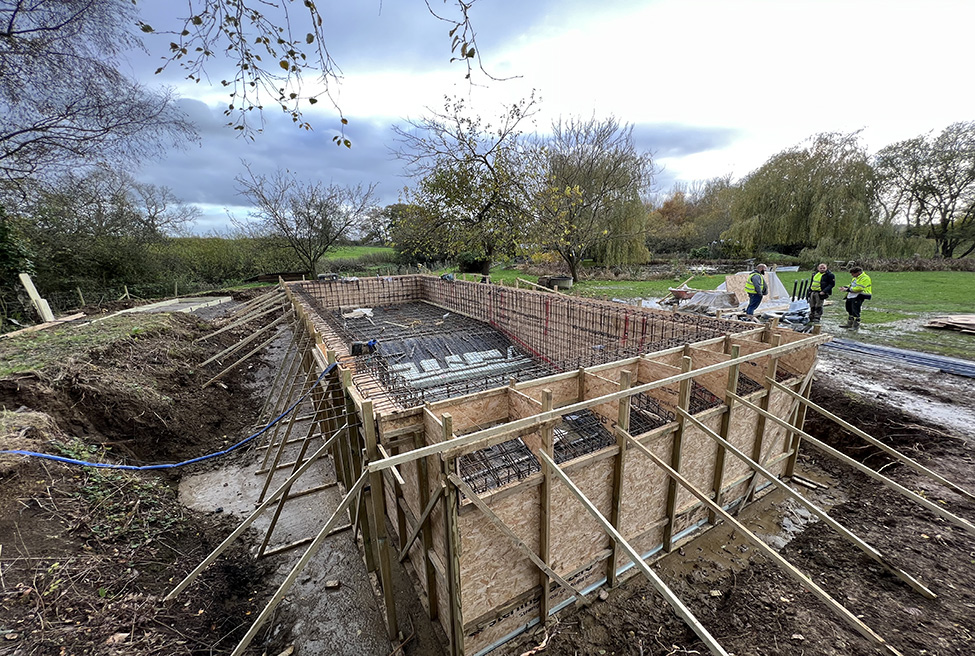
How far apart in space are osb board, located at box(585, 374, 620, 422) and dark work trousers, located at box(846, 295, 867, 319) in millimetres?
13354

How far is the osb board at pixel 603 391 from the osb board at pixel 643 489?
0.42 m

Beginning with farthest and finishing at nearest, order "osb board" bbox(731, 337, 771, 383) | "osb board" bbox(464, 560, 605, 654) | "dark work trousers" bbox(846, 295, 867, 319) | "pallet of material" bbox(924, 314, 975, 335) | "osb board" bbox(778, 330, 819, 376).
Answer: "dark work trousers" bbox(846, 295, 867, 319) → "pallet of material" bbox(924, 314, 975, 335) → "osb board" bbox(731, 337, 771, 383) → "osb board" bbox(778, 330, 819, 376) → "osb board" bbox(464, 560, 605, 654)

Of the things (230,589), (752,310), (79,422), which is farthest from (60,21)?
(752,310)

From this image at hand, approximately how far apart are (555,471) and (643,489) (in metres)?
1.93

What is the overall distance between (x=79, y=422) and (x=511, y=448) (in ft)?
22.7

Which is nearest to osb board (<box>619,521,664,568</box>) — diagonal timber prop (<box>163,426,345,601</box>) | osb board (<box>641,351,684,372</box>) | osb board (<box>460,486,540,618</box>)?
osb board (<box>460,486,540,618</box>)

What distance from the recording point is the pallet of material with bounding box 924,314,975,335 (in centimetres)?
1120

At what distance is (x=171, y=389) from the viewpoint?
8.23m

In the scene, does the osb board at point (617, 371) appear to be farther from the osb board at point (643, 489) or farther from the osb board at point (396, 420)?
the osb board at point (396, 420)

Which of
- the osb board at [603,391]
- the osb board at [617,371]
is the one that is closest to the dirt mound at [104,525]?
the osb board at [603,391]

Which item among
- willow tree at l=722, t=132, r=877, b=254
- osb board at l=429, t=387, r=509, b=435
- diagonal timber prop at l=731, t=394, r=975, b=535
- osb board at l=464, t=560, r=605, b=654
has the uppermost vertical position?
willow tree at l=722, t=132, r=877, b=254

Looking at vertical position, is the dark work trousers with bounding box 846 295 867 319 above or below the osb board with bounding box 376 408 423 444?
below

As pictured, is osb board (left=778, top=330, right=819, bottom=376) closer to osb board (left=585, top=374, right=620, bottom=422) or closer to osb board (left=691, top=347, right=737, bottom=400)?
osb board (left=691, top=347, right=737, bottom=400)

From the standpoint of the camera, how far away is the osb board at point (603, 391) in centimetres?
402
